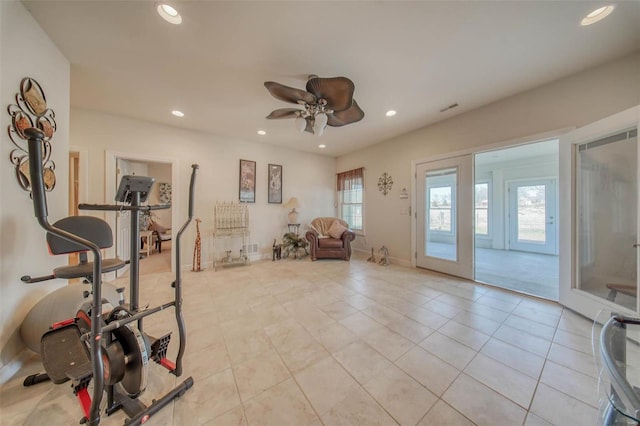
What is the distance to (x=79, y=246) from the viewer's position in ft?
5.00

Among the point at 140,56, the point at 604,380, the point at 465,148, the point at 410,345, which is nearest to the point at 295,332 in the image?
the point at 410,345

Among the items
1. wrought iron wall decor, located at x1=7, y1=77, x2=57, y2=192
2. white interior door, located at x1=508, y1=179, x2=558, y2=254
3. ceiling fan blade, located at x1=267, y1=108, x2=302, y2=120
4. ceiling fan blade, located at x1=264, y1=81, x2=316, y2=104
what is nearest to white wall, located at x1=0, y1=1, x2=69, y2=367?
wrought iron wall decor, located at x1=7, y1=77, x2=57, y2=192

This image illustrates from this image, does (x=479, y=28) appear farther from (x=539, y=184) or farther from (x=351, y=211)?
(x=539, y=184)

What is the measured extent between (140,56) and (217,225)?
2791mm

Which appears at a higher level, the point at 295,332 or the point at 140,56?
the point at 140,56

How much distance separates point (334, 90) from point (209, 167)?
3.19m

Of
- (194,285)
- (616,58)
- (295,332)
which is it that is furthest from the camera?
(194,285)

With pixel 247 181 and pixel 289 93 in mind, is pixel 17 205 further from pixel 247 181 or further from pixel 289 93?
pixel 247 181

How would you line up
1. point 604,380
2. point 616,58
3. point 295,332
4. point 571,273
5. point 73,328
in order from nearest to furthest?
point 604,380 → point 73,328 → point 295,332 → point 616,58 → point 571,273

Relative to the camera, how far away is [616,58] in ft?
6.89

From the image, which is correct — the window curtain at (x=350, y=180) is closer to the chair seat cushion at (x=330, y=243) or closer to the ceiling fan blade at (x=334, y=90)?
the chair seat cushion at (x=330, y=243)

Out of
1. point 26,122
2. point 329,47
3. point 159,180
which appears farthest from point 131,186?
point 159,180

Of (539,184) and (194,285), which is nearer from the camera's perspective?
(194,285)

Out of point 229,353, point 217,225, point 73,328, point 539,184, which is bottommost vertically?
point 229,353
